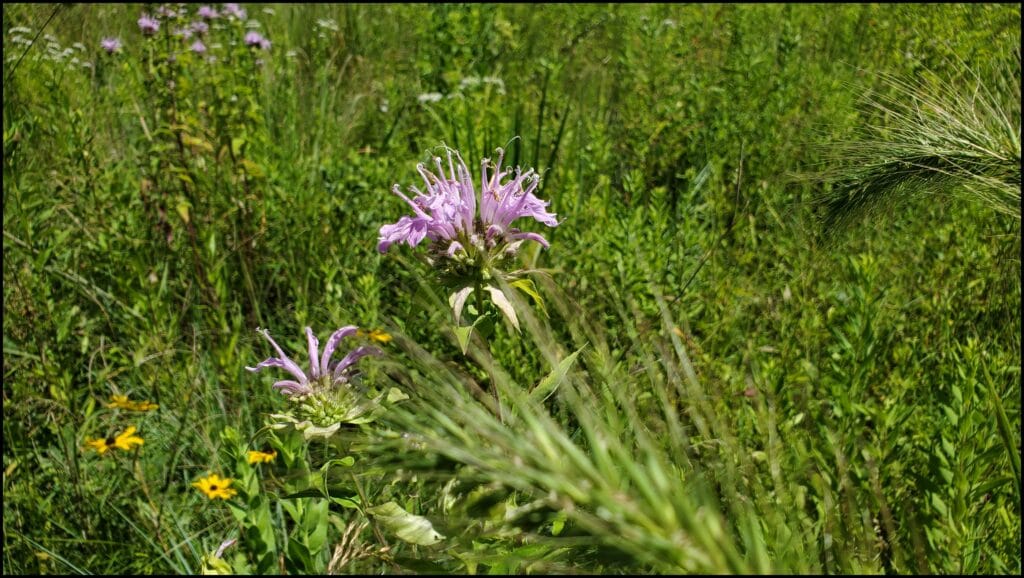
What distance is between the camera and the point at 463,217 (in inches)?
50.6

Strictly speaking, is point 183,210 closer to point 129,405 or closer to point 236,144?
point 236,144

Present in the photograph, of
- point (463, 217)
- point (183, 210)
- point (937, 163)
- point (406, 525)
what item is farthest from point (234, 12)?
point (406, 525)

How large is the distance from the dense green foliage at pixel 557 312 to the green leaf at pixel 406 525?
0.14 ft

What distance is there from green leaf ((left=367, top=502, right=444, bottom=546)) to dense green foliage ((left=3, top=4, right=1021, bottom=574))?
0.04 metres

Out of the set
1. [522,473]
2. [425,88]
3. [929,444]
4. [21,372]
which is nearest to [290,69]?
[425,88]

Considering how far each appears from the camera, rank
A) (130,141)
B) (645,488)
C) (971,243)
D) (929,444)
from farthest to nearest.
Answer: (130,141) → (971,243) → (929,444) → (645,488)

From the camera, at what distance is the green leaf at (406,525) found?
0.99 meters

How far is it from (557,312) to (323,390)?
3.59 ft

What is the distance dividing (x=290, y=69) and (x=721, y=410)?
10.6 feet

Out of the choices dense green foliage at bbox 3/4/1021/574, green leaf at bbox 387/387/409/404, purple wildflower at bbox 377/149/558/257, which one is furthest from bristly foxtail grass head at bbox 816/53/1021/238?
green leaf at bbox 387/387/409/404

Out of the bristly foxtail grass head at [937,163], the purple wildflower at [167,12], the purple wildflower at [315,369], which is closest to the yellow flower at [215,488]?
the purple wildflower at [315,369]

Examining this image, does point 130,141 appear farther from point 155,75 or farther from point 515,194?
point 515,194

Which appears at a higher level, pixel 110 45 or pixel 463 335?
pixel 110 45

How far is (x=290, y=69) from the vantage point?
163 inches
